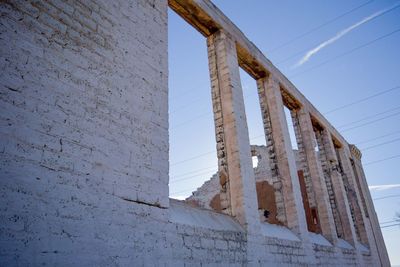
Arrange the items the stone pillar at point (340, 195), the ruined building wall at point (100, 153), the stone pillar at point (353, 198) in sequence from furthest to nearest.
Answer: the stone pillar at point (353, 198), the stone pillar at point (340, 195), the ruined building wall at point (100, 153)

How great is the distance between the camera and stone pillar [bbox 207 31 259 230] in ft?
15.6

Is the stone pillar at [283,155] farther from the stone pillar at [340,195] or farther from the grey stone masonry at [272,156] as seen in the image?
the stone pillar at [340,195]

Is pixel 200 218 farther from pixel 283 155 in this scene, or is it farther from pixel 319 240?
pixel 319 240

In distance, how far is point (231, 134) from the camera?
518 cm

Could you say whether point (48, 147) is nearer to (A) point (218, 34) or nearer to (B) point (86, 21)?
(B) point (86, 21)

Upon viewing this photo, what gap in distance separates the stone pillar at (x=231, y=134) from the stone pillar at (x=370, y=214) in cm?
825

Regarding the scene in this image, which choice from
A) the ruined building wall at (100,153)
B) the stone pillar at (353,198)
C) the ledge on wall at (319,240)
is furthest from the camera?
the stone pillar at (353,198)

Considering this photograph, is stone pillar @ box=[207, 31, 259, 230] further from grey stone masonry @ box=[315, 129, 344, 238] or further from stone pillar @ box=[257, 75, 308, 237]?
grey stone masonry @ box=[315, 129, 344, 238]

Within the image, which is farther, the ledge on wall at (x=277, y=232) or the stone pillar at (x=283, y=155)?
the stone pillar at (x=283, y=155)

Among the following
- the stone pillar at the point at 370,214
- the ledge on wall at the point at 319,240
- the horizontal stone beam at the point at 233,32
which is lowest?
the ledge on wall at the point at 319,240

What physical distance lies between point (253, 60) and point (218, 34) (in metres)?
1.36

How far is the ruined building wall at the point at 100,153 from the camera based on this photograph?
2326mm

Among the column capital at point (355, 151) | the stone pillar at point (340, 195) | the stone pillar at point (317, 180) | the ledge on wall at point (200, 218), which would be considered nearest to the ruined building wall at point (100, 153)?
the ledge on wall at point (200, 218)

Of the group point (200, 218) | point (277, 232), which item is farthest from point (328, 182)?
point (200, 218)
